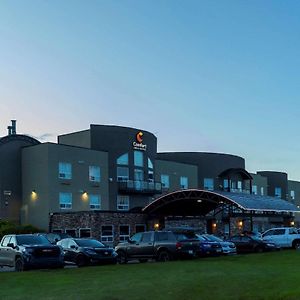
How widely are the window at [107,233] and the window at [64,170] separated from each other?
9.49 m

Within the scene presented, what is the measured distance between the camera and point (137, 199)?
70.1m

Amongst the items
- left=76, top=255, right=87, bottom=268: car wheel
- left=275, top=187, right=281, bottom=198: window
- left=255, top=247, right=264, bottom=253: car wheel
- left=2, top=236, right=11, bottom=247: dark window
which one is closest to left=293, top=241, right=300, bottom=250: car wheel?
left=255, top=247, right=264, bottom=253: car wheel

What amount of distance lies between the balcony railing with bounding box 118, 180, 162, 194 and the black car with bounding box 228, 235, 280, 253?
93.2ft

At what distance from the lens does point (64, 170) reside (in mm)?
60375

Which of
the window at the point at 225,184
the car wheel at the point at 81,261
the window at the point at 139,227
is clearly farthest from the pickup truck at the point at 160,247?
the window at the point at 225,184

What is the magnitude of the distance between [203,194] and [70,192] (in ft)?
50.9

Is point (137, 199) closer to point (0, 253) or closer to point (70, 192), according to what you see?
point (70, 192)

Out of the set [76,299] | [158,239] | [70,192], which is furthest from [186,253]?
[70,192]

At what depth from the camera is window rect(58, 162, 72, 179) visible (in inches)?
2359

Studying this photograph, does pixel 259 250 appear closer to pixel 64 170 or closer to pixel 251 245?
pixel 251 245

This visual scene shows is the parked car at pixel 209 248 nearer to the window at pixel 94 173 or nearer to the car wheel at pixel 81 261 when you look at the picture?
the car wheel at pixel 81 261

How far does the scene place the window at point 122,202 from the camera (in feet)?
221

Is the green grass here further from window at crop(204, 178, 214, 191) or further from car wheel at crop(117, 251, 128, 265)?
window at crop(204, 178, 214, 191)

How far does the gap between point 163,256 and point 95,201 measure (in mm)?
35205
